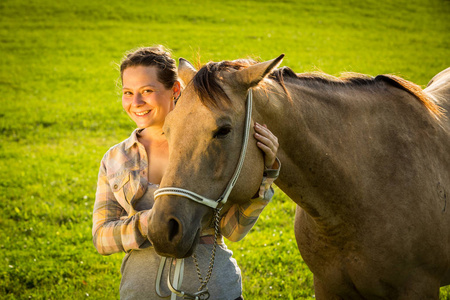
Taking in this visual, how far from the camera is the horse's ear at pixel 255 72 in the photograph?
2.03 metres

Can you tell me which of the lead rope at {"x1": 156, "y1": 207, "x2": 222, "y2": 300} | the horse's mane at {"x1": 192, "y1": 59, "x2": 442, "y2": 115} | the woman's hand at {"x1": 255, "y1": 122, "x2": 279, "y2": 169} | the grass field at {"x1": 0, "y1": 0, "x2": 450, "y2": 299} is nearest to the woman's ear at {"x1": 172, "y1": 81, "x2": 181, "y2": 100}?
the grass field at {"x1": 0, "y1": 0, "x2": 450, "y2": 299}

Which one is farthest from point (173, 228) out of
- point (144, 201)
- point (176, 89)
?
point (176, 89)

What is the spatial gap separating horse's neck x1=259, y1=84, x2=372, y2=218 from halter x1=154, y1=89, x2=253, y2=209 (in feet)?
0.67

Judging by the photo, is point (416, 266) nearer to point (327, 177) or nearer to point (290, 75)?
point (327, 177)

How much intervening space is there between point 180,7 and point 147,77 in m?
25.1

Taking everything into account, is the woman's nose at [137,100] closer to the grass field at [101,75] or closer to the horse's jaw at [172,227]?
the grass field at [101,75]

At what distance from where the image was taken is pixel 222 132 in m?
2.02

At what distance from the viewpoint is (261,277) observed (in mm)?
4719

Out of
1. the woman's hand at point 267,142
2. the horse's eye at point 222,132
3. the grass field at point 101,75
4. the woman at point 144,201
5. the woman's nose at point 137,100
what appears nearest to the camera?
the horse's eye at point 222,132

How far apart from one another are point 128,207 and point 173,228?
678mm

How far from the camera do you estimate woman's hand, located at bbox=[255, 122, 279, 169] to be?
2.10 m

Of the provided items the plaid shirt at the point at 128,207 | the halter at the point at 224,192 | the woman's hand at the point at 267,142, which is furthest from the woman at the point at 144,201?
the halter at the point at 224,192

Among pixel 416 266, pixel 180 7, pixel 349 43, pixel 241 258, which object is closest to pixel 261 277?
pixel 241 258

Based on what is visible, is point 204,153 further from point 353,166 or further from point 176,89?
point 353,166
